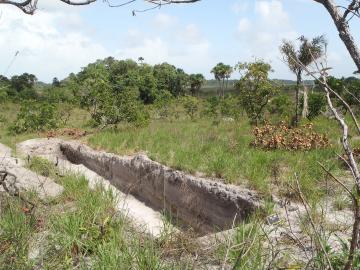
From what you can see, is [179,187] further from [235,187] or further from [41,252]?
[41,252]

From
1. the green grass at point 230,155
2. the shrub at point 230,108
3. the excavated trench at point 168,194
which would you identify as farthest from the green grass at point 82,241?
the shrub at point 230,108

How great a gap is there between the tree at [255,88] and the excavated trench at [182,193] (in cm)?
593

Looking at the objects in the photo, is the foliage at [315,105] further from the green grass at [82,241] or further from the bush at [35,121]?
the green grass at [82,241]

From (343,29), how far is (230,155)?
730 centimetres

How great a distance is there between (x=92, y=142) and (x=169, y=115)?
10117 millimetres

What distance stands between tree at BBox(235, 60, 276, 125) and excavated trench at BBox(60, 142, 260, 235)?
19.5 ft

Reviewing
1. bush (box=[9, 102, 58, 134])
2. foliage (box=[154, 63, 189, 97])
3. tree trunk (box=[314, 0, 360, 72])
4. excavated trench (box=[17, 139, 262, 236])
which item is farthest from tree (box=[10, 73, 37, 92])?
tree trunk (box=[314, 0, 360, 72])

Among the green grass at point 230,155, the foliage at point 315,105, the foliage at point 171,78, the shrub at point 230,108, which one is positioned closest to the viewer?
the green grass at point 230,155

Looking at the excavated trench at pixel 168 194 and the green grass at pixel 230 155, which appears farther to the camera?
the green grass at pixel 230 155

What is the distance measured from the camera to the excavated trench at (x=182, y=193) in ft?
23.1

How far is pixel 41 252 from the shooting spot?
3729 mm

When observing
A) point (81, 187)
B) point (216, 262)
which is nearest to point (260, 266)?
point (216, 262)

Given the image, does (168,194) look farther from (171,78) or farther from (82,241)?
(171,78)

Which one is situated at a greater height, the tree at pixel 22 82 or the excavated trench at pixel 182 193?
the tree at pixel 22 82
